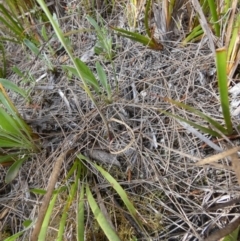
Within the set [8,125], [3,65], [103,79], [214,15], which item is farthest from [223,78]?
[3,65]

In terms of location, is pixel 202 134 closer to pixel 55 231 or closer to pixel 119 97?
pixel 119 97

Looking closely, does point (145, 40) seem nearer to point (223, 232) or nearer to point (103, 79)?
point (103, 79)

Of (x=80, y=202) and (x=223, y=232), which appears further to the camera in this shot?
(x=80, y=202)

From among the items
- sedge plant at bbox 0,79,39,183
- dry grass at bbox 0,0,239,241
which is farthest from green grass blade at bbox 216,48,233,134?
sedge plant at bbox 0,79,39,183

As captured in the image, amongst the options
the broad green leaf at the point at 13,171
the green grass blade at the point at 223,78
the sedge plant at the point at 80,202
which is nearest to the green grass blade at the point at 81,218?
the sedge plant at the point at 80,202

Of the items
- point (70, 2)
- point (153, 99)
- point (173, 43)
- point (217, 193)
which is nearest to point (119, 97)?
point (153, 99)
